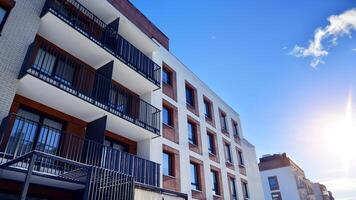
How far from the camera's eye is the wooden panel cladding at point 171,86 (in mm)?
16591

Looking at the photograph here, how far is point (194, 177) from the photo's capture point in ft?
54.3

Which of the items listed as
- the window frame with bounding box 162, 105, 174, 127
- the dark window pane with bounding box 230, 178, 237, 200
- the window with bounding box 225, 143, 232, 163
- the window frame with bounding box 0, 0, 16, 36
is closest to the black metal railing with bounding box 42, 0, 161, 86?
the window frame with bounding box 0, 0, 16, 36

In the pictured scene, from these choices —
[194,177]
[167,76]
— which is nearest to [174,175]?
[194,177]

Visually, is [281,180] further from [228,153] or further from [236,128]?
[228,153]

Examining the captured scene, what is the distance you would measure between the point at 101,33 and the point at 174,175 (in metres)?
8.61

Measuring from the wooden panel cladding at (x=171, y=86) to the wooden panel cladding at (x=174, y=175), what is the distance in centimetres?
368

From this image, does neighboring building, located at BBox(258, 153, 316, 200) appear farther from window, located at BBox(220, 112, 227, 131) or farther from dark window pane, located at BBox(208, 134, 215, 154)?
dark window pane, located at BBox(208, 134, 215, 154)

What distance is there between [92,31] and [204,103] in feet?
38.5

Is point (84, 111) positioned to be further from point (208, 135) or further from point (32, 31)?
point (208, 135)

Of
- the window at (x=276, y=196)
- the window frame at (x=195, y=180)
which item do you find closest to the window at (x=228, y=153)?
the window frame at (x=195, y=180)

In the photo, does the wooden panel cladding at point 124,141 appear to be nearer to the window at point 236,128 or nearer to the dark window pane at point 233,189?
the dark window pane at point 233,189

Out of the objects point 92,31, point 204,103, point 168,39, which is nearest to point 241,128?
point 204,103

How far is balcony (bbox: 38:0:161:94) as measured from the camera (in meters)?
10.4

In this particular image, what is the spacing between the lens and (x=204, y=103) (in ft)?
70.8
